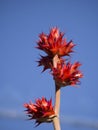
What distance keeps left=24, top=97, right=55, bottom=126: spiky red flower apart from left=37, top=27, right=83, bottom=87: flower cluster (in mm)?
361

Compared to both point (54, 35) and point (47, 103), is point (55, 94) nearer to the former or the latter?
point (47, 103)

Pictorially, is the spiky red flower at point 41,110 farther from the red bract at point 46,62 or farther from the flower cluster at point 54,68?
the red bract at point 46,62

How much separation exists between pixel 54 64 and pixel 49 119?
0.76 m

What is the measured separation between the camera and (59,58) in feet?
12.1

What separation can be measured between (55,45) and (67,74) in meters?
0.44

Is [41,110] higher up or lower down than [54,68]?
lower down

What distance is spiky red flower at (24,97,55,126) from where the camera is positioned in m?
3.38

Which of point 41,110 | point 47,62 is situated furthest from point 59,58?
point 41,110

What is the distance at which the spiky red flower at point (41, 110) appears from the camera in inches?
133

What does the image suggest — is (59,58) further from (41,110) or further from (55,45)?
(41,110)

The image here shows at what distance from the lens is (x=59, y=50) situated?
358cm

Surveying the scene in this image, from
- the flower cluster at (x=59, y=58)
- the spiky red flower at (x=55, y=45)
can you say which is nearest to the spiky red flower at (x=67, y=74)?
the flower cluster at (x=59, y=58)

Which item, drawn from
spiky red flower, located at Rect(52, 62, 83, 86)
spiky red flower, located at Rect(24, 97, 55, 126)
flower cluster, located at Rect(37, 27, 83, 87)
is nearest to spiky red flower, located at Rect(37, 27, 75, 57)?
flower cluster, located at Rect(37, 27, 83, 87)

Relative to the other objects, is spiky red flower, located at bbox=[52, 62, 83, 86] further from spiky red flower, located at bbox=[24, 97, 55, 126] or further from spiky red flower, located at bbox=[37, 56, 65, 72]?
spiky red flower, located at bbox=[24, 97, 55, 126]
